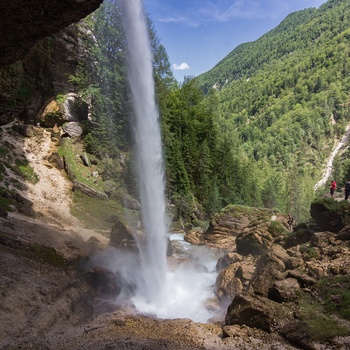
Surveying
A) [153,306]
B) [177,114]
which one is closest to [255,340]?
[153,306]

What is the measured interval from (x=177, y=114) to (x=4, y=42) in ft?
103

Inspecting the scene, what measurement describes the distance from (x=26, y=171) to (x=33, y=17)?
20288 millimetres

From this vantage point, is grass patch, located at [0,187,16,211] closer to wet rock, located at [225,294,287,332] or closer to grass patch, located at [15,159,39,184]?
grass patch, located at [15,159,39,184]

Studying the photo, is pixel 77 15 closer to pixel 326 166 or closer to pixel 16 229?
pixel 16 229

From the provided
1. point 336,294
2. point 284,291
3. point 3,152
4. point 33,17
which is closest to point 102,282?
point 284,291

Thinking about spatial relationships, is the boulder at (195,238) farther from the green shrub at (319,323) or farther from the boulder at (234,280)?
the green shrub at (319,323)

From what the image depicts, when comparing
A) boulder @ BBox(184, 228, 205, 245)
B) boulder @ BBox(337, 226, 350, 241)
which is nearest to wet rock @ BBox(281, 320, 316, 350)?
boulder @ BBox(337, 226, 350, 241)

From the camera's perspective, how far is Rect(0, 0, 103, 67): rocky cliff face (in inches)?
347

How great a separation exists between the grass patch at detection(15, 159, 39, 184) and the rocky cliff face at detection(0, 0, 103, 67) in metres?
17.4

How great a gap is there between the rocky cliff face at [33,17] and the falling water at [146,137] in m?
14.1

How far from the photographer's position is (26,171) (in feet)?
88.6

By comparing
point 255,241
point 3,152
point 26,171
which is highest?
point 3,152

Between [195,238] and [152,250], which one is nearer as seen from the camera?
[152,250]

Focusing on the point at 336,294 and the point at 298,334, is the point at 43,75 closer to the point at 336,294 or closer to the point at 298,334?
the point at 336,294
